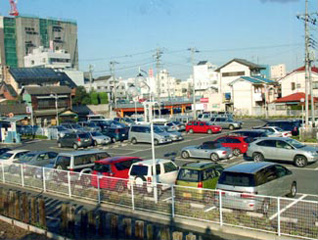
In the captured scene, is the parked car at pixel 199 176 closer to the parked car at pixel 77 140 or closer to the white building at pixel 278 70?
the parked car at pixel 77 140

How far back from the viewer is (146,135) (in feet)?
113

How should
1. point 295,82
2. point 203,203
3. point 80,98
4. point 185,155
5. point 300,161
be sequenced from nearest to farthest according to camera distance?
point 203,203 < point 300,161 < point 185,155 < point 295,82 < point 80,98

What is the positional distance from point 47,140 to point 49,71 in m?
37.1

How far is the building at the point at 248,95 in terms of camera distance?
65725mm

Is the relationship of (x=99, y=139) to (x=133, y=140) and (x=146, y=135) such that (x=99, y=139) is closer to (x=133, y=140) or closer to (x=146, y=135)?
(x=133, y=140)

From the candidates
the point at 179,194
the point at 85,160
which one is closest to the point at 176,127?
the point at 85,160

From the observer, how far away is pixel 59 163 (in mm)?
18656

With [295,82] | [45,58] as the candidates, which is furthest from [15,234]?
[45,58]

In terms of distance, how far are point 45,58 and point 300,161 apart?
97.6m

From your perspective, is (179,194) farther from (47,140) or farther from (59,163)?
(47,140)

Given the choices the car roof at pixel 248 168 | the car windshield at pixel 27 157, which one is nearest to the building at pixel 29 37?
the car windshield at pixel 27 157

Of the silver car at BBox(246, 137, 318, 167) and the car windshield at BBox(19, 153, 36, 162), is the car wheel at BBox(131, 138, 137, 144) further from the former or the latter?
the silver car at BBox(246, 137, 318, 167)

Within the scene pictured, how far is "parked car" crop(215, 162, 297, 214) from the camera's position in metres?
10.4

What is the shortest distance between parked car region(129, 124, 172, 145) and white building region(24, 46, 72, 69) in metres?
75.5
